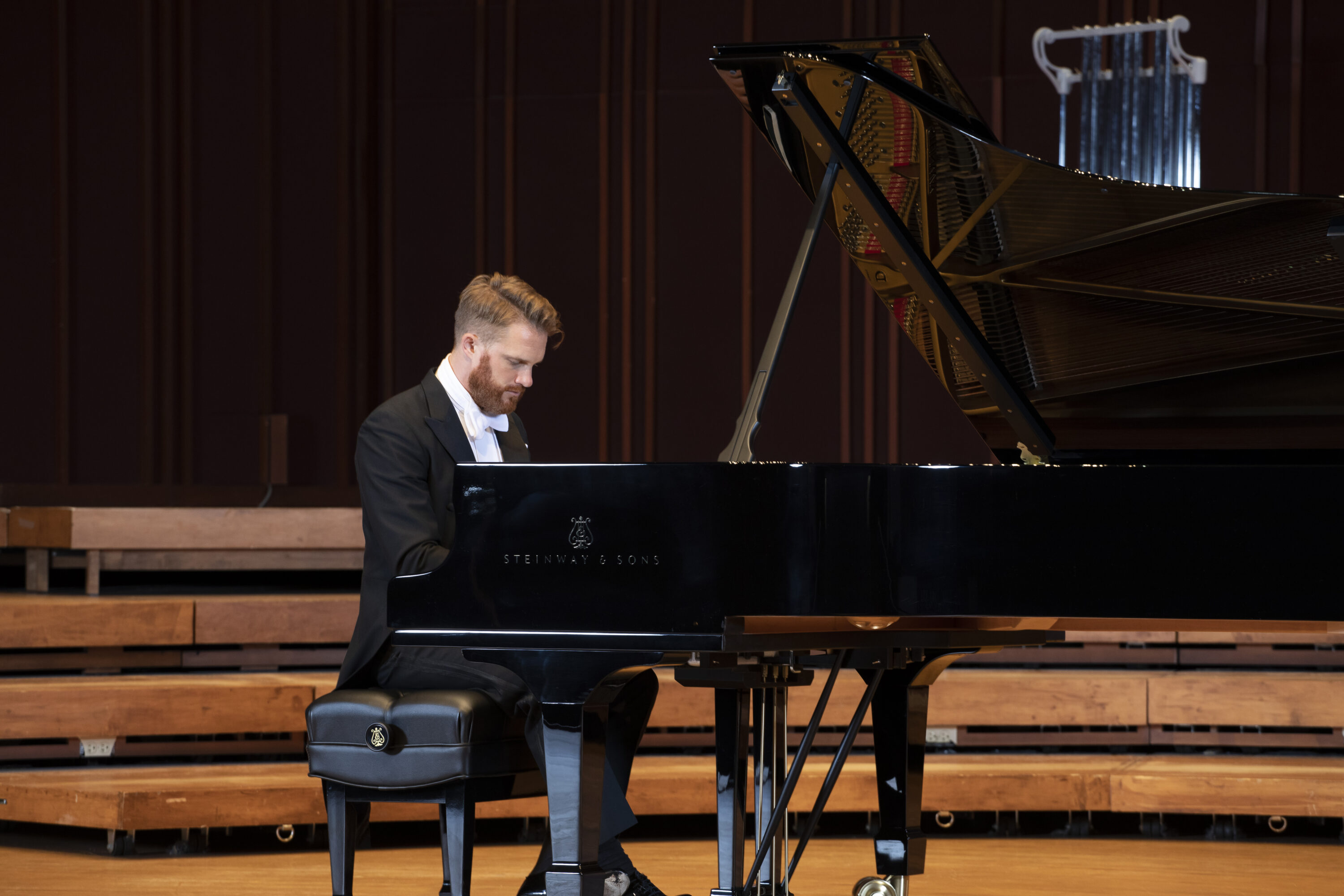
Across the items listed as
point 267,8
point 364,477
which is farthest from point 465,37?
point 364,477

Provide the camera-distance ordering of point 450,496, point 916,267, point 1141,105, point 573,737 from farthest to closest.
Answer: point 1141,105, point 450,496, point 916,267, point 573,737

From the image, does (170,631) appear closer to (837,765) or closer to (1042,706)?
(837,765)

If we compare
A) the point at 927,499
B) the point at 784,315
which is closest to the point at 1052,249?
the point at 784,315

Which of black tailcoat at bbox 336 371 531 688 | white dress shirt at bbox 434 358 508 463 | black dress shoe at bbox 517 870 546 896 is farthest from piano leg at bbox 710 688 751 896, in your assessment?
white dress shirt at bbox 434 358 508 463

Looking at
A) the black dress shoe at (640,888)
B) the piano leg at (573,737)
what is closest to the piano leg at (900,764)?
the black dress shoe at (640,888)

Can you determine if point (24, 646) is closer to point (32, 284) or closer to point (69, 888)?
point (69, 888)

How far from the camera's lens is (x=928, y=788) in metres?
3.54

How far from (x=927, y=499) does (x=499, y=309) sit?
37.6 inches

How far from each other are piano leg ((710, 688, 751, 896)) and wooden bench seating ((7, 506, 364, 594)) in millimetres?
1811

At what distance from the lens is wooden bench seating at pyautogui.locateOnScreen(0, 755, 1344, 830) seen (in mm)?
3297

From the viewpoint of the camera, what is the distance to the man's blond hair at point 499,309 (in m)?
2.50

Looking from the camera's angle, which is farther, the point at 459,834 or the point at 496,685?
the point at 496,685

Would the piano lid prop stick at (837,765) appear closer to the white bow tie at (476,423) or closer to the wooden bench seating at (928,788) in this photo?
the white bow tie at (476,423)

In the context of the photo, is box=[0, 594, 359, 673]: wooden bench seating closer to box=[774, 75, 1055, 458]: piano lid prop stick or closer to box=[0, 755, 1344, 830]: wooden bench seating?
box=[0, 755, 1344, 830]: wooden bench seating
